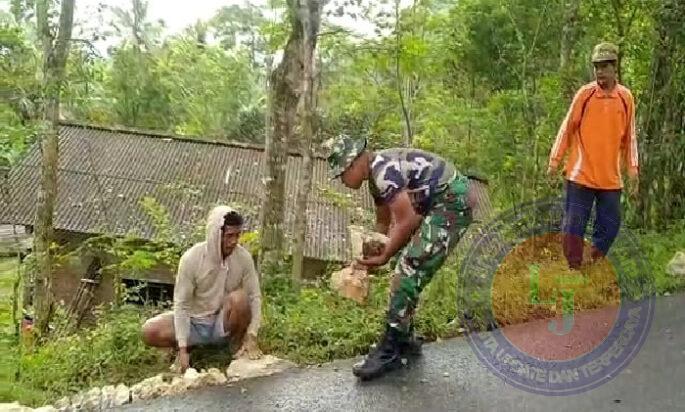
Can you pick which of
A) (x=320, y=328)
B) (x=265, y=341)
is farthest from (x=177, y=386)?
(x=320, y=328)

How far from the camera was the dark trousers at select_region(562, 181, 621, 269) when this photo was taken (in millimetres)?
5637

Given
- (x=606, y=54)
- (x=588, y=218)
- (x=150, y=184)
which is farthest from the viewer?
(x=150, y=184)

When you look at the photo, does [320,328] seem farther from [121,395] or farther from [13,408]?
[13,408]

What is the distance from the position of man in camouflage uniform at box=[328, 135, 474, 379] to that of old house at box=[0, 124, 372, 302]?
8.86 meters

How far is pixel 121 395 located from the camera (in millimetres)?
4383

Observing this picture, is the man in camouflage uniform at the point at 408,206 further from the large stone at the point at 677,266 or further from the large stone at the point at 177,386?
the large stone at the point at 677,266

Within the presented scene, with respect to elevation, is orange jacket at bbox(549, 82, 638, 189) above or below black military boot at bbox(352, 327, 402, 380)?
above

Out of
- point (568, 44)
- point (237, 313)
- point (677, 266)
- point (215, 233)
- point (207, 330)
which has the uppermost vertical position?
point (568, 44)

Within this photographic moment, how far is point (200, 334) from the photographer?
4648mm

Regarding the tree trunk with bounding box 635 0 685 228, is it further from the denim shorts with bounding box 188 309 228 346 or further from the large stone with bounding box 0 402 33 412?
the large stone with bounding box 0 402 33 412

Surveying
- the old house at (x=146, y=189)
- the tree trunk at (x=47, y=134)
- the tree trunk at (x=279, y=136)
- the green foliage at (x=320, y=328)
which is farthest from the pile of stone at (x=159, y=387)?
the old house at (x=146, y=189)

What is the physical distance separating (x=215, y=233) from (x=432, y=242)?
4.33 feet

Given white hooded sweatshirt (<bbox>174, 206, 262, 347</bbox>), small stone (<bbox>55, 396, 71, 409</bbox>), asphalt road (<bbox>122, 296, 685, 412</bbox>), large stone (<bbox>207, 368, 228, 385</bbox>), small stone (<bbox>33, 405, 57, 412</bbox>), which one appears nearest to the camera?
asphalt road (<bbox>122, 296, 685, 412</bbox>)

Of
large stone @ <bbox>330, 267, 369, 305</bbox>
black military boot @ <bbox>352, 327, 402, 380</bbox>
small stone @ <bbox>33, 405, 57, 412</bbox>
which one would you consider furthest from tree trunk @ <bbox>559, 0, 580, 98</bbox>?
Answer: small stone @ <bbox>33, 405, 57, 412</bbox>
